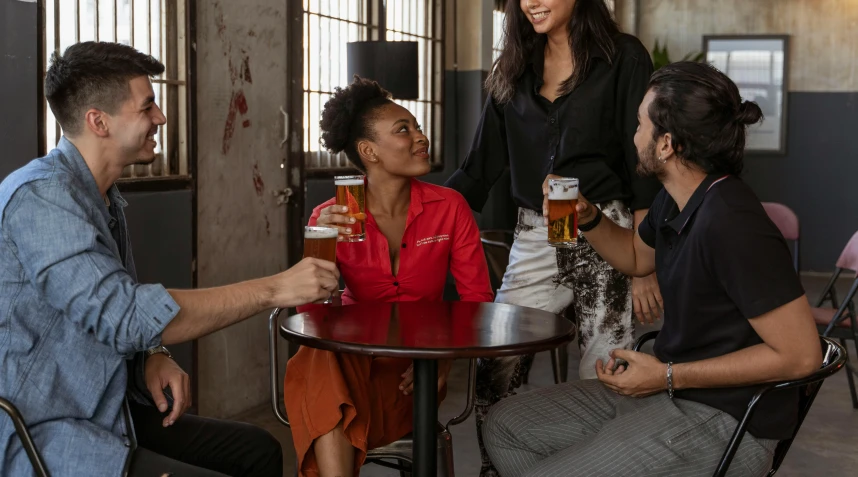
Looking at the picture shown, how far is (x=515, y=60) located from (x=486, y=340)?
3.86 ft

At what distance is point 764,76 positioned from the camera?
31.5 feet

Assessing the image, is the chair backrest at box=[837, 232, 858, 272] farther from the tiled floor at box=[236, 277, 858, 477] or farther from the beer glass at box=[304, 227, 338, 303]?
the beer glass at box=[304, 227, 338, 303]

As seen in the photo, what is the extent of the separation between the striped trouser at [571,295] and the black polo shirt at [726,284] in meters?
0.62

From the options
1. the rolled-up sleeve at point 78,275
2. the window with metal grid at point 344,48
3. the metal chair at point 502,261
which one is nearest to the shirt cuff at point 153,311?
the rolled-up sleeve at point 78,275

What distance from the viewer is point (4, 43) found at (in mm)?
2875

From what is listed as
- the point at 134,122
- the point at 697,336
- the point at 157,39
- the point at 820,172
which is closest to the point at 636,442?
the point at 697,336

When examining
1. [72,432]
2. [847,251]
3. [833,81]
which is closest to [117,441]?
[72,432]

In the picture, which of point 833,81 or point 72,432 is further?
point 833,81

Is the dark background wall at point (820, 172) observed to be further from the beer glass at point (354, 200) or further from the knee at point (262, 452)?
the knee at point (262, 452)

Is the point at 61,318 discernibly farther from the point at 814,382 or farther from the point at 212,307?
the point at 814,382

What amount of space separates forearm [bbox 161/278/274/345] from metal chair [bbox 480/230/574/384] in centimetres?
245

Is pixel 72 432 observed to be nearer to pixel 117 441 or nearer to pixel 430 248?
pixel 117 441

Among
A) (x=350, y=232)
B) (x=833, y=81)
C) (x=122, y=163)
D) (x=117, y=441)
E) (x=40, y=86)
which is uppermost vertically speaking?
(x=833, y=81)

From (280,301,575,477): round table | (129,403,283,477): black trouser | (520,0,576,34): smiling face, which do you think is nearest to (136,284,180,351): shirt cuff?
(280,301,575,477): round table
